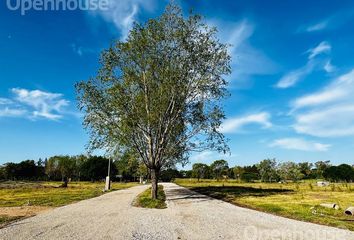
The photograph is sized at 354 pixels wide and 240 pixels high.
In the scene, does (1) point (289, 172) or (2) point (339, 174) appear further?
(2) point (339, 174)

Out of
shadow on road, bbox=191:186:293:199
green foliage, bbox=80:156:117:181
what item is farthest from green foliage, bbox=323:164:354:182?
shadow on road, bbox=191:186:293:199

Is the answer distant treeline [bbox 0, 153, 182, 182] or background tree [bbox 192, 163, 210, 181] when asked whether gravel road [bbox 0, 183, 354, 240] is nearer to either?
distant treeline [bbox 0, 153, 182, 182]

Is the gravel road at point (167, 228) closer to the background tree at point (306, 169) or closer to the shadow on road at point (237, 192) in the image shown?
the shadow on road at point (237, 192)

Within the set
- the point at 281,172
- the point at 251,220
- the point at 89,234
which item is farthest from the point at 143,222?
the point at 281,172

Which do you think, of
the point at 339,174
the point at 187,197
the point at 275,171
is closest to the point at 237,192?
the point at 187,197

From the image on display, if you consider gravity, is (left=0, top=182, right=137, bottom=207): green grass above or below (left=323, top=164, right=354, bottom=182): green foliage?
below

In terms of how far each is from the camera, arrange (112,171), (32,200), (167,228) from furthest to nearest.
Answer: (112,171)
(32,200)
(167,228)


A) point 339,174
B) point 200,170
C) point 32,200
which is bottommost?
point 32,200

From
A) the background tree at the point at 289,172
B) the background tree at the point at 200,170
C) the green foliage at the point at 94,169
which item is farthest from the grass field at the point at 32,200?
the background tree at the point at 200,170

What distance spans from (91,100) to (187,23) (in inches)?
464

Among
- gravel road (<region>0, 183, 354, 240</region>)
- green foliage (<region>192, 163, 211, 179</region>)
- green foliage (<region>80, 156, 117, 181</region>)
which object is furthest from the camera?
green foliage (<region>192, 163, 211, 179</region>)

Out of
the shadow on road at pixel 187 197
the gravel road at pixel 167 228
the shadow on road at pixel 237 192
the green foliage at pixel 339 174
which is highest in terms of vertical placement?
the green foliage at pixel 339 174

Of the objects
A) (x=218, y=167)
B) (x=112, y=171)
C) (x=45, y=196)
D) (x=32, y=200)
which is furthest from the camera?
(x=218, y=167)

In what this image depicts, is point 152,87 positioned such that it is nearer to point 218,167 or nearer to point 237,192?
point 237,192
